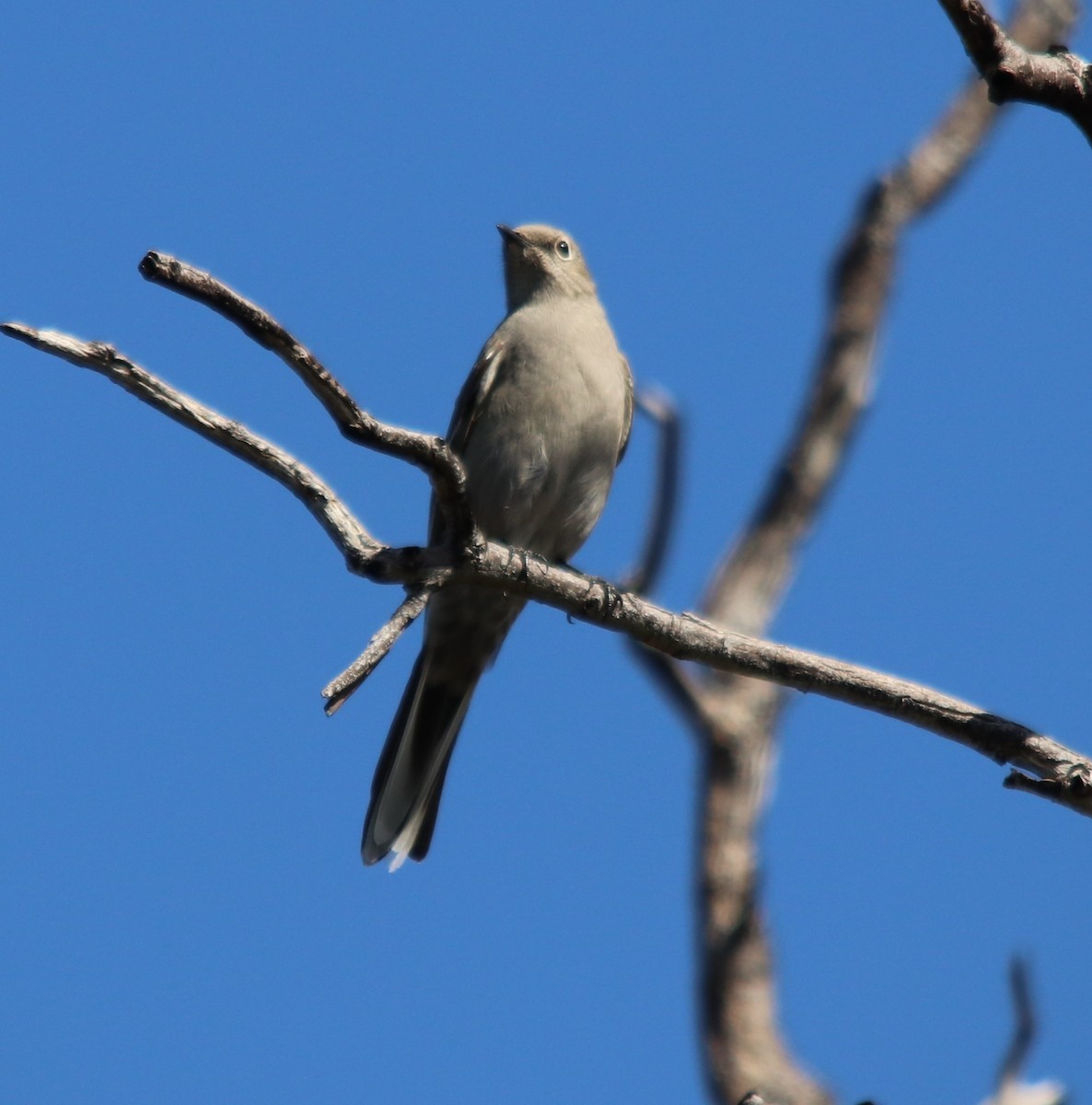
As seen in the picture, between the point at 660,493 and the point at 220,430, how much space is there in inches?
162

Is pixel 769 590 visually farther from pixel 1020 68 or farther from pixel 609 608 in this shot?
pixel 1020 68

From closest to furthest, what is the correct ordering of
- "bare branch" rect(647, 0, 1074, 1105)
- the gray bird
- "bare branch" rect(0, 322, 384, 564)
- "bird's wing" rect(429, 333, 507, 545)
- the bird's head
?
"bare branch" rect(0, 322, 384, 564) < the gray bird < "bird's wing" rect(429, 333, 507, 545) < the bird's head < "bare branch" rect(647, 0, 1074, 1105)

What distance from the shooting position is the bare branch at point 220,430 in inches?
175

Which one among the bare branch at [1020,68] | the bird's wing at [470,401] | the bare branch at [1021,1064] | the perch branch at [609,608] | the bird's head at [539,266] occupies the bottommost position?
→ the bare branch at [1021,1064]

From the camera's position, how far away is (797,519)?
467 inches

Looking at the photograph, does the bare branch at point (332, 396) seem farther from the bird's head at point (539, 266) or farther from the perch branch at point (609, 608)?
the bird's head at point (539, 266)

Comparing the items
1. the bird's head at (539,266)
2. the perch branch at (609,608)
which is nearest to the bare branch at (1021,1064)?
the perch branch at (609,608)

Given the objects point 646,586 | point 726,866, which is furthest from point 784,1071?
point 646,586

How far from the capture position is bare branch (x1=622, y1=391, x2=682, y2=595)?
818 cm

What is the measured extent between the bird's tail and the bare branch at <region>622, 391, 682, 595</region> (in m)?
1.23

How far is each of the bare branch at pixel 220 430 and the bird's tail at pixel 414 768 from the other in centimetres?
309

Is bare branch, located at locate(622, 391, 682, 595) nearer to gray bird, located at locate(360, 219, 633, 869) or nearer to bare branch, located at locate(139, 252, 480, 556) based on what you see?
gray bird, located at locate(360, 219, 633, 869)

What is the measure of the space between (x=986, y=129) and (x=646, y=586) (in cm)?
780

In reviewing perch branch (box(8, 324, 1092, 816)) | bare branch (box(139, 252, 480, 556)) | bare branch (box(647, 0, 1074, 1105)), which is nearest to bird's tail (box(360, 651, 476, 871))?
bare branch (box(647, 0, 1074, 1105))
